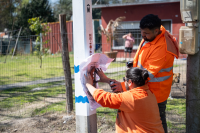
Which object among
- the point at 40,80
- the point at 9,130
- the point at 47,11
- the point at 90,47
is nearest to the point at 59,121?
the point at 9,130

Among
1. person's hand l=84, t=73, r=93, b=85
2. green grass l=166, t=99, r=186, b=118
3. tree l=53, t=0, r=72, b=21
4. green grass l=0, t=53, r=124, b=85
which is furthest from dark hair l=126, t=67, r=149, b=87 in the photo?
tree l=53, t=0, r=72, b=21

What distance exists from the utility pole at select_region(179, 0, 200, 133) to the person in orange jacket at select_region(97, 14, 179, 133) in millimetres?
351

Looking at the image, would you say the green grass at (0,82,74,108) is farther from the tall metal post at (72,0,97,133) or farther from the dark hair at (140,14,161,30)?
the dark hair at (140,14,161,30)

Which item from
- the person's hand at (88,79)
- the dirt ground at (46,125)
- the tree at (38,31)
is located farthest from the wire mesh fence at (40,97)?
the person's hand at (88,79)

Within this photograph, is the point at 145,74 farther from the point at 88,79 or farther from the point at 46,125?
the point at 46,125

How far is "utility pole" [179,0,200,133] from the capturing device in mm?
2816

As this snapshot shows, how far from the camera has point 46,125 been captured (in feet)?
14.6

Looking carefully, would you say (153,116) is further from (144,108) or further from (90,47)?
(90,47)

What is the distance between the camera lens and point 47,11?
2698 centimetres

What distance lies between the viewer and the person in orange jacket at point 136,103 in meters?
2.21

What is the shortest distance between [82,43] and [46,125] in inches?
88.8

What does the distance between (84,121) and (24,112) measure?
262 centimetres

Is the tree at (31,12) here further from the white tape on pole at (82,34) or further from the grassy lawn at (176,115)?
the white tape on pole at (82,34)

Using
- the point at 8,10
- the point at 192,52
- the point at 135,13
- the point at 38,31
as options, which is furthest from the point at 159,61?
the point at 8,10
